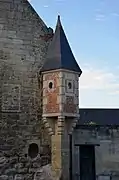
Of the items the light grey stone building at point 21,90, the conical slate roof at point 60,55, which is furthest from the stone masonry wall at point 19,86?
the conical slate roof at point 60,55

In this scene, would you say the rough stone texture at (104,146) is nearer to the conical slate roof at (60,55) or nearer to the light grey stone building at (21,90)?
the light grey stone building at (21,90)

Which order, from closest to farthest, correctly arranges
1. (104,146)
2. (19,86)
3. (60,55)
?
1. (60,55)
2. (19,86)
3. (104,146)

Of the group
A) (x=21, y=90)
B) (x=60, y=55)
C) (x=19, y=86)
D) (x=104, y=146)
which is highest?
(x=60, y=55)

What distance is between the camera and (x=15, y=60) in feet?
36.9

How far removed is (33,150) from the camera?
11297 mm

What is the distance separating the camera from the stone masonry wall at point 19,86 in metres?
10.9

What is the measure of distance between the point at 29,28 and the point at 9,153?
4395 millimetres

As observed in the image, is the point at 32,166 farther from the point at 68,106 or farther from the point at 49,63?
the point at 49,63

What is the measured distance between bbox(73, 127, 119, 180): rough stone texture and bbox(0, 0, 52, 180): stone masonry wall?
4.00 metres

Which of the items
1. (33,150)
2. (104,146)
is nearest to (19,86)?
(33,150)

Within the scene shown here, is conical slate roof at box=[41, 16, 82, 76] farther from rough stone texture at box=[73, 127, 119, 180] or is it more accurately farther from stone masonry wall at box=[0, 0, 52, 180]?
rough stone texture at box=[73, 127, 119, 180]

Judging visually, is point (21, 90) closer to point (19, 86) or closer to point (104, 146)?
point (19, 86)

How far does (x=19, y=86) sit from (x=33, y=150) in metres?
2.25

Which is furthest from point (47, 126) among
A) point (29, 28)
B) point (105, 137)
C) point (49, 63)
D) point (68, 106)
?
point (105, 137)
